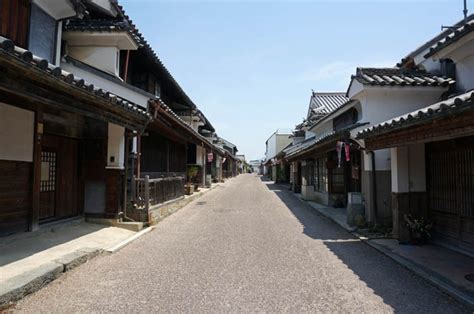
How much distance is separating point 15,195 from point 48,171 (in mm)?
1759

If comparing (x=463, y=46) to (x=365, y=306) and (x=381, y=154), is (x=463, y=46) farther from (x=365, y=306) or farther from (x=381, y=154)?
(x=365, y=306)

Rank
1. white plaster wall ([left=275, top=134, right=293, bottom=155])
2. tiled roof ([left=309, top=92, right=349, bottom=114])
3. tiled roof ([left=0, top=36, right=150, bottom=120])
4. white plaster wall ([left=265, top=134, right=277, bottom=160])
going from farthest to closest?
white plaster wall ([left=265, top=134, right=277, bottom=160])
white plaster wall ([left=275, top=134, right=293, bottom=155])
tiled roof ([left=309, top=92, right=349, bottom=114])
tiled roof ([left=0, top=36, right=150, bottom=120])

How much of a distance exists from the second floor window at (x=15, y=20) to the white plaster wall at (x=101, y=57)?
11.6 ft

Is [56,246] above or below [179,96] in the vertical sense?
below

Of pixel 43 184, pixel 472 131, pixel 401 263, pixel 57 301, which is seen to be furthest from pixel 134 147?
pixel 472 131

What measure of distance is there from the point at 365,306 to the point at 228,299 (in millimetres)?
1942

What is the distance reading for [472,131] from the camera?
5.38 m

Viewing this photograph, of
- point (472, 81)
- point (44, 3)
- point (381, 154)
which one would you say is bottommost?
point (381, 154)

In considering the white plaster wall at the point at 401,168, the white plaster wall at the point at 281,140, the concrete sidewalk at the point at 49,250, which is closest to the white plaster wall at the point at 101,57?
the concrete sidewalk at the point at 49,250

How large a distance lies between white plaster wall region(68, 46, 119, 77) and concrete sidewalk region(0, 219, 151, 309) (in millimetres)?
5305

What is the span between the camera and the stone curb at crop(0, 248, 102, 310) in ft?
14.7

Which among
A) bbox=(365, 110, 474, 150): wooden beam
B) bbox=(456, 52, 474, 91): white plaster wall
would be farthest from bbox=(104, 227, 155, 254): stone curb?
bbox=(456, 52, 474, 91): white plaster wall

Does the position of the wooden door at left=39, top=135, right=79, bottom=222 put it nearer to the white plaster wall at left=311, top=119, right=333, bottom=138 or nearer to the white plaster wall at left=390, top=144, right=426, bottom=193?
the white plaster wall at left=390, top=144, right=426, bottom=193

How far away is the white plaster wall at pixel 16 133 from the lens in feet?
22.8
